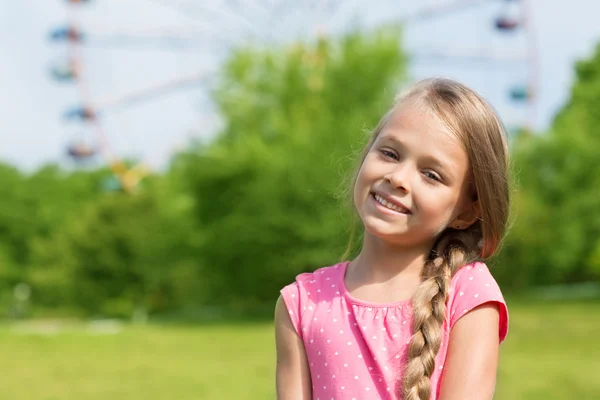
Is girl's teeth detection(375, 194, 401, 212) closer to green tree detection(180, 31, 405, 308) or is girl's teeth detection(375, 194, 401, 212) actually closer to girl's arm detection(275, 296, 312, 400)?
girl's arm detection(275, 296, 312, 400)

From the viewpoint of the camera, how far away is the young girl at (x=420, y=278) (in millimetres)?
1897

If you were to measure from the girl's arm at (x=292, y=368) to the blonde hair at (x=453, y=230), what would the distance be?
0.78 ft

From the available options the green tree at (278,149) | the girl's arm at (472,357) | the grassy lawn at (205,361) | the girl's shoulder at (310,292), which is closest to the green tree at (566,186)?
the grassy lawn at (205,361)

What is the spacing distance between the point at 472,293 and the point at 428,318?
0.36ft

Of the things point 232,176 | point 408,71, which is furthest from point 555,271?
point 232,176

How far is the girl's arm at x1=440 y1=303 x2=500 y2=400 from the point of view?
1.87 meters

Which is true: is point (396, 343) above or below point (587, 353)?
above

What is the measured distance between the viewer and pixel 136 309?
43.6m

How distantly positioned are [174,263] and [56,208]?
13703 millimetres

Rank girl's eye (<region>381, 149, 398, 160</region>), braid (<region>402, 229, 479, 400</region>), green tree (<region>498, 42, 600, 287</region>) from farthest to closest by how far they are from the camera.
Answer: green tree (<region>498, 42, 600, 287</region>) → girl's eye (<region>381, 149, 398, 160</region>) → braid (<region>402, 229, 479, 400</region>)

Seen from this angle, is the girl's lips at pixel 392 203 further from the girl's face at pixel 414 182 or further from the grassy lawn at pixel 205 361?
the grassy lawn at pixel 205 361

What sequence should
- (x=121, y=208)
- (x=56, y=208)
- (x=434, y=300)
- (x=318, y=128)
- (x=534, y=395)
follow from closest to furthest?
1. (x=434, y=300)
2. (x=534, y=395)
3. (x=318, y=128)
4. (x=121, y=208)
5. (x=56, y=208)

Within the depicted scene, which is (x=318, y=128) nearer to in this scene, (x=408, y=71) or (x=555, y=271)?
(x=408, y=71)

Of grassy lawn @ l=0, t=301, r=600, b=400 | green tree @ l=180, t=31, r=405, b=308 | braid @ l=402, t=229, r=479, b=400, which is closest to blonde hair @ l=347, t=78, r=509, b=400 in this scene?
braid @ l=402, t=229, r=479, b=400
